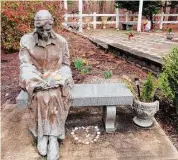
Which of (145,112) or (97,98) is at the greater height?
(97,98)

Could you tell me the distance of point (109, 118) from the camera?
362 cm

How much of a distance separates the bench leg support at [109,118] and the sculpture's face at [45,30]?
4.24 ft

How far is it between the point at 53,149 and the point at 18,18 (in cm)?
586

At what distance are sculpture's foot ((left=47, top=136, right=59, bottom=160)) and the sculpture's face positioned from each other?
128 cm

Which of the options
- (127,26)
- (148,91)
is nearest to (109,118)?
(148,91)

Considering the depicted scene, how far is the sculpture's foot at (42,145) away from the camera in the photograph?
313 cm

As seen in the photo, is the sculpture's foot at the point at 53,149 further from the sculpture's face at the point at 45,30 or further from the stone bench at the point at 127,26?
the stone bench at the point at 127,26

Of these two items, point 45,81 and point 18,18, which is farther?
point 18,18

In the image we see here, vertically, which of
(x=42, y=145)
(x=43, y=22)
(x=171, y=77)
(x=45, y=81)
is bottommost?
(x=42, y=145)

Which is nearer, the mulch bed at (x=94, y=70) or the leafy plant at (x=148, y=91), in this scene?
the leafy plant at (x=148, y=91)

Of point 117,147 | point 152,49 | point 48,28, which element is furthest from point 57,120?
point 152,49

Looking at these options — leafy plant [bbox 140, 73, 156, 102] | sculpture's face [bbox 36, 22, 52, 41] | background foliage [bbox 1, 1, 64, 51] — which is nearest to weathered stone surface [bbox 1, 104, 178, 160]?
leafy plant [bbox 140, 73, 156, 102]

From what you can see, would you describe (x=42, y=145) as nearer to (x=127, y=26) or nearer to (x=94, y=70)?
(x=94, y=70)

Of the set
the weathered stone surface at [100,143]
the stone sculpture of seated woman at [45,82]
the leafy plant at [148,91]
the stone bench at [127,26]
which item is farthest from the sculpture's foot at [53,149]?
the stone bench at [127,26]
